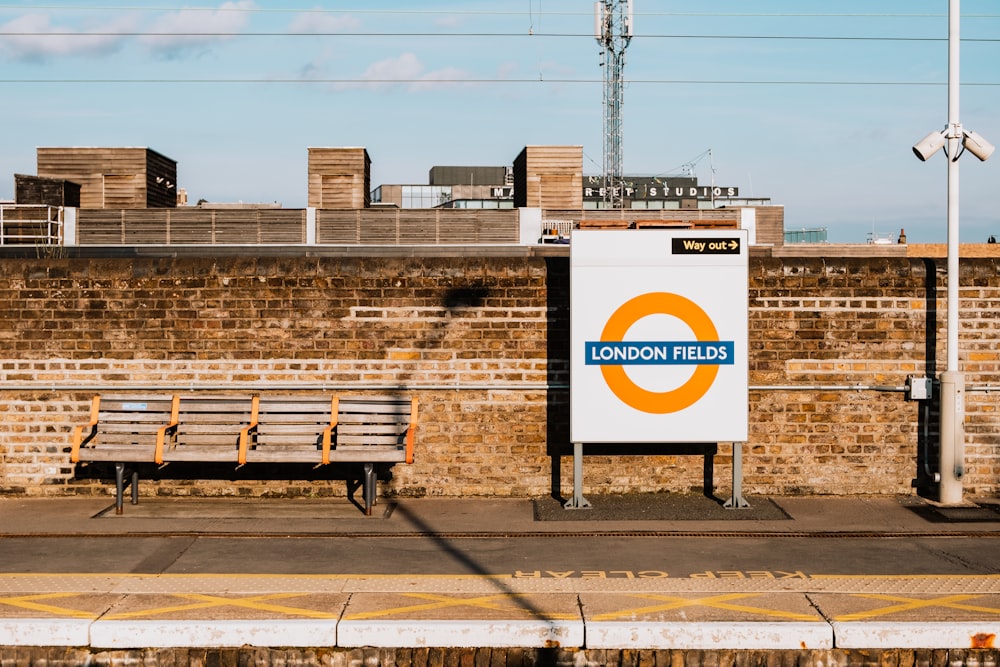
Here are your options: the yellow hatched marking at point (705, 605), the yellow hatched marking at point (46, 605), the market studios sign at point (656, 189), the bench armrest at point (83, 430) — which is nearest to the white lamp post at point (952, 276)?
the yellow hatched marking at point (705, 605)

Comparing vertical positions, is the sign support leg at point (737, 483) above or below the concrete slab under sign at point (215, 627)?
above

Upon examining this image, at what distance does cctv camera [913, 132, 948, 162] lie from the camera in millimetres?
10188

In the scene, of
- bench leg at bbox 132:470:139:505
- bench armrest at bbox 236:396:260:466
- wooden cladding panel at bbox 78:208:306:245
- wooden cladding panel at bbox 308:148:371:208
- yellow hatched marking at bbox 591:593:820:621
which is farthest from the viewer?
wooden cladding panel at bbox 308:148:371:208

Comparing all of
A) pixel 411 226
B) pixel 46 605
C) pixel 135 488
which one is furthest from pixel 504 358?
pixel 411 226

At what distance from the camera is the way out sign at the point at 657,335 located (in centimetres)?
1000

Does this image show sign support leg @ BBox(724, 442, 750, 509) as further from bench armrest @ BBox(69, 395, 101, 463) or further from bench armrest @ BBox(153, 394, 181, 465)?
bench armrest @ BBox(69, 395, 101, 463)

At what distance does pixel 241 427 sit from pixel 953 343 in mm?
7061

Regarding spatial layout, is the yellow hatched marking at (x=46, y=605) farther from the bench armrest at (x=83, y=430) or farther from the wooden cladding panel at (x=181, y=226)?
the wooden cladding panel at (x=181, y=226)

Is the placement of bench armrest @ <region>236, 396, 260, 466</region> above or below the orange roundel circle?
below

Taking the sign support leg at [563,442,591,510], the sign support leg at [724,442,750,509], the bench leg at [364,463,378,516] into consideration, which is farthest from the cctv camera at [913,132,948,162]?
the bench leg at [364,463,378,516]

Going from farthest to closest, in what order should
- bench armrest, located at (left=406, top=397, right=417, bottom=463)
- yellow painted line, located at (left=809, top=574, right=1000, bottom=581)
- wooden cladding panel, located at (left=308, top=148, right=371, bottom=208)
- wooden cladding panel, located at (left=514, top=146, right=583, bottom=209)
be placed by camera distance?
wooden cladding panel, located at (left=514, top=146, right=583, bottom=209) → wooden cladding panel, located at (left=308, top=148, right=371, bottom=208) → bench armrest, located at (left=406, top=397, right=417, bottom=463) → yellow painted line, located at (left=809, top=574, right=1000, bottom=581)

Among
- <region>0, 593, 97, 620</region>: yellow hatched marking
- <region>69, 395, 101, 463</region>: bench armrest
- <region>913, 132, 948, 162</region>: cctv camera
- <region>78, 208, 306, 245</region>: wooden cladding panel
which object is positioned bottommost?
<region>0, 593, 97, 620</region>: yellow hatched marking

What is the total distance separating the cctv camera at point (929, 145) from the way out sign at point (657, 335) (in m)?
1.99

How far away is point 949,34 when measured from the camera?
10.2 meters
